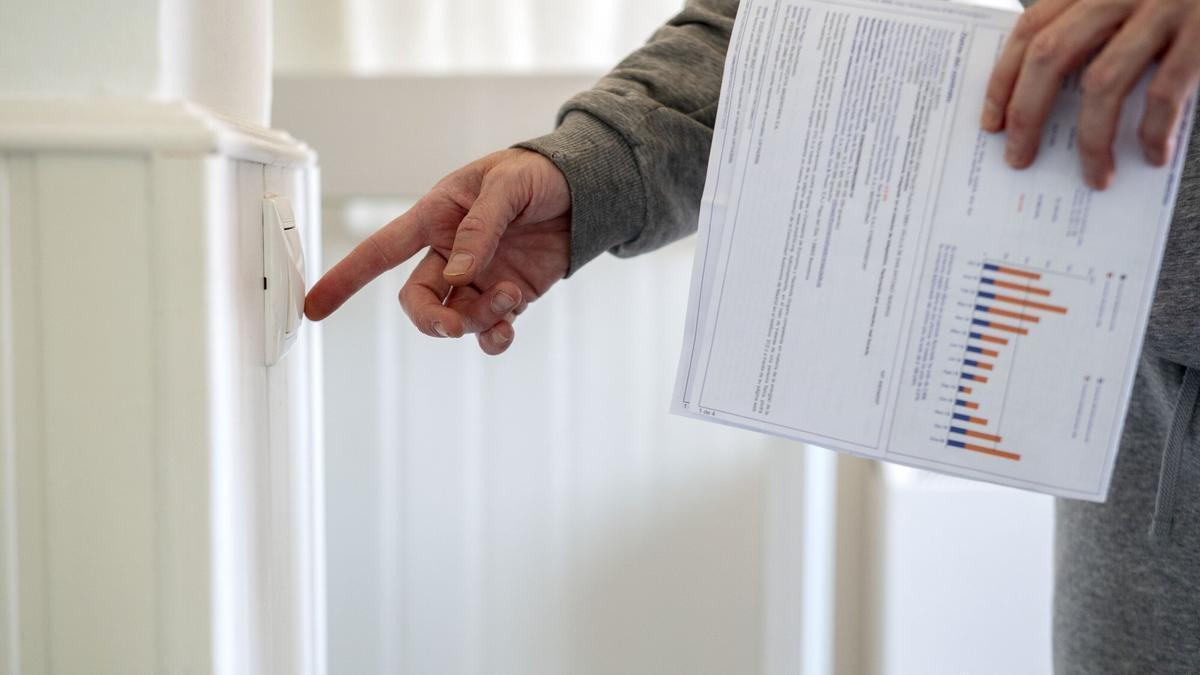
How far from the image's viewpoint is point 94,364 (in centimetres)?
47

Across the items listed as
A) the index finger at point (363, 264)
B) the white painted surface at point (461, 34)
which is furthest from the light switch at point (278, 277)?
the white painted surface at point (461, 34)

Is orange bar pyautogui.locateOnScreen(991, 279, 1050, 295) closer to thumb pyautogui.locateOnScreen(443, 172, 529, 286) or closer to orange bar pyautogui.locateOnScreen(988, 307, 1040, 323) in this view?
orange bar pyautogui.locateOnScreen(988, 307, 1040, 323)

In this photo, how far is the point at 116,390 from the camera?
47 cm

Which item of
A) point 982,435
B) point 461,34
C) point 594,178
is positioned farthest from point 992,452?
point 461,34

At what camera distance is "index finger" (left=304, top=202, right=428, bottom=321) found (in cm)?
60

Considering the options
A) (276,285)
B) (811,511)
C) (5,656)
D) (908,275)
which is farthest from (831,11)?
(811,511)

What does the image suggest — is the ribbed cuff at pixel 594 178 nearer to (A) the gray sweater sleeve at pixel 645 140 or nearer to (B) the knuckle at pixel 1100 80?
(A) the gray sweater sleeve at pixel 645 140

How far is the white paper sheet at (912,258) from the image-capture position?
0.48 meters

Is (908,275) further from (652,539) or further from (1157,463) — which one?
(652,539)

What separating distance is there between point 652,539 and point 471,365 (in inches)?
11.9

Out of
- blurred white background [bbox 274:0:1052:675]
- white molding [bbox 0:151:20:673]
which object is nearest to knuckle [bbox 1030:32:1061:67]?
white molding [bbox 0:151:20:673]

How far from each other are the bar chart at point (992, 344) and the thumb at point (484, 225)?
0.27m

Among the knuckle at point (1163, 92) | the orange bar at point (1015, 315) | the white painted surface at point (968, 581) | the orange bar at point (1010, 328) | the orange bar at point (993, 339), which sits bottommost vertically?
the white painted surface at point (968, 581)

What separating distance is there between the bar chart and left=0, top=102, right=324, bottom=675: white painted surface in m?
0.36
